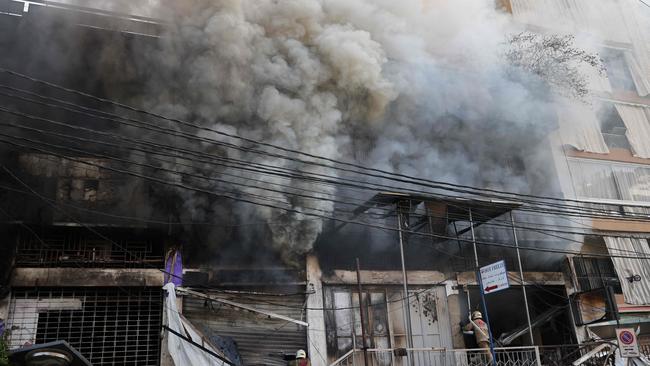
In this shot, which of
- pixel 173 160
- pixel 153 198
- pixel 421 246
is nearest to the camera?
pixel 153 198

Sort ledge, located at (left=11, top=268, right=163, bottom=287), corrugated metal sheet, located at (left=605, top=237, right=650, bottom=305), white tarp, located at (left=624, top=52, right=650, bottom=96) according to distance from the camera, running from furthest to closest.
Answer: white tarp, located at (left=624, top=52, right=650, bottom=96), corrugated metal sheet, located at (left=605, top=237, right=650, bottom=305), ledge, located at (left=11, top=268, right=163, bottom=287)

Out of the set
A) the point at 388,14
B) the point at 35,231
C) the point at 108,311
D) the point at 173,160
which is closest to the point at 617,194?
the point at 388,14

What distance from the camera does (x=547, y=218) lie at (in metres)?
15.1

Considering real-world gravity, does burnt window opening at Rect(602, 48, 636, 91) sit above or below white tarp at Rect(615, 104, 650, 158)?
above

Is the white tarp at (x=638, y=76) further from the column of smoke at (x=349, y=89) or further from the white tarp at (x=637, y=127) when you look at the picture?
the column of smoke at (x=349, y=89)

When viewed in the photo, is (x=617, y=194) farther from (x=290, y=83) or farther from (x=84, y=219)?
(x=84, y=219)

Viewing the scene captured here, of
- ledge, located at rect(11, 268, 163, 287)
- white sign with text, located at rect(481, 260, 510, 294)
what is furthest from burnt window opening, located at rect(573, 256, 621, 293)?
ledge, located at rect(11, 268, 163, 287)

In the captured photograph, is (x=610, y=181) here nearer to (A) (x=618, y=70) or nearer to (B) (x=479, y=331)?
(A) (x=618, y=70)

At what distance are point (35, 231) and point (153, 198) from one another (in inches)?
90.0

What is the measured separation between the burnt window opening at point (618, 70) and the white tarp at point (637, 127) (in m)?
0.97

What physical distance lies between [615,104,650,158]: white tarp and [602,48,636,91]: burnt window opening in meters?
0.97

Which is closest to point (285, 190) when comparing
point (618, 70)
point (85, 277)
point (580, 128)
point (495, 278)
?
point (85, 277)

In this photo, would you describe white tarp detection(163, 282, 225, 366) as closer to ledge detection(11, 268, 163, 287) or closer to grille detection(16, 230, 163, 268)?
ledge detection(11, 268, 163, 287)

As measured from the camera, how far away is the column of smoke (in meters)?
12.5
